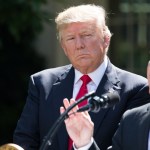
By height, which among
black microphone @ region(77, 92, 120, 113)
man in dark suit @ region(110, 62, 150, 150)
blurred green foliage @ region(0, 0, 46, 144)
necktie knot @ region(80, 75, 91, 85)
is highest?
black microphone @ region(77, 92, 120, 113)

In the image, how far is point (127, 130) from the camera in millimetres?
3969

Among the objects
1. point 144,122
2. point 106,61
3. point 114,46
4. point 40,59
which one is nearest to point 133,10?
point 114,46

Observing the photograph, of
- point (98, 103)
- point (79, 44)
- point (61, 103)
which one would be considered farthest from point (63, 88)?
point (98, 103)

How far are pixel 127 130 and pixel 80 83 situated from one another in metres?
0.64

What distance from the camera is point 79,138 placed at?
12.8 feet

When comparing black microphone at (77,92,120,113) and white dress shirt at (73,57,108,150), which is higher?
black microphone at (77,92,120,113)

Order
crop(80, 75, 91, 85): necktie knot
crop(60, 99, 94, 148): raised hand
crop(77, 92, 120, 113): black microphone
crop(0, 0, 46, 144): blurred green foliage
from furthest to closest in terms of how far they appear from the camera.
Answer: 1. crop(0, 0, 46, 144): blurred green foliage
2. crop(80, 75, 91, 85): necktie knot
3. crop(60, 99, 94, 148): raised hand
4. crop(77, 92, 120, 113): black microphone

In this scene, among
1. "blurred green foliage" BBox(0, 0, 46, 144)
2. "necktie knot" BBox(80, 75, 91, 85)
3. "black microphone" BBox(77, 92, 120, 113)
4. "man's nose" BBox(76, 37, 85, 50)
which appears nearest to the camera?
"black microphone" BBox(77, 92, 120, 113)

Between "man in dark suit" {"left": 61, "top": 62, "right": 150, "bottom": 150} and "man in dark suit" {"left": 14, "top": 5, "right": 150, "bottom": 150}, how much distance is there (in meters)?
0.30

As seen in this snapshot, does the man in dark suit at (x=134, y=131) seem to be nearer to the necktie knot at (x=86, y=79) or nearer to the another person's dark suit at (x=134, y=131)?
the another person's dark suit at (x=134, y=131)

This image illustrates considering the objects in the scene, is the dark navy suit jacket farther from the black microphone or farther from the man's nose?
the black microphone

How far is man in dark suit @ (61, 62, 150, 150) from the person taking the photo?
3.87 metres

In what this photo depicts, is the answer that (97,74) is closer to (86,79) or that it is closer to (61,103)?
(86,79)

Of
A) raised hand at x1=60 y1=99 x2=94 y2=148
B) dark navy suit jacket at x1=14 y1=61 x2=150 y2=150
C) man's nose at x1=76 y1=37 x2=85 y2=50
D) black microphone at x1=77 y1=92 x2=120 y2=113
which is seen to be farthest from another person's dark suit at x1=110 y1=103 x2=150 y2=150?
man's nose at x1=76 y1=37 x2=85 y2=50
